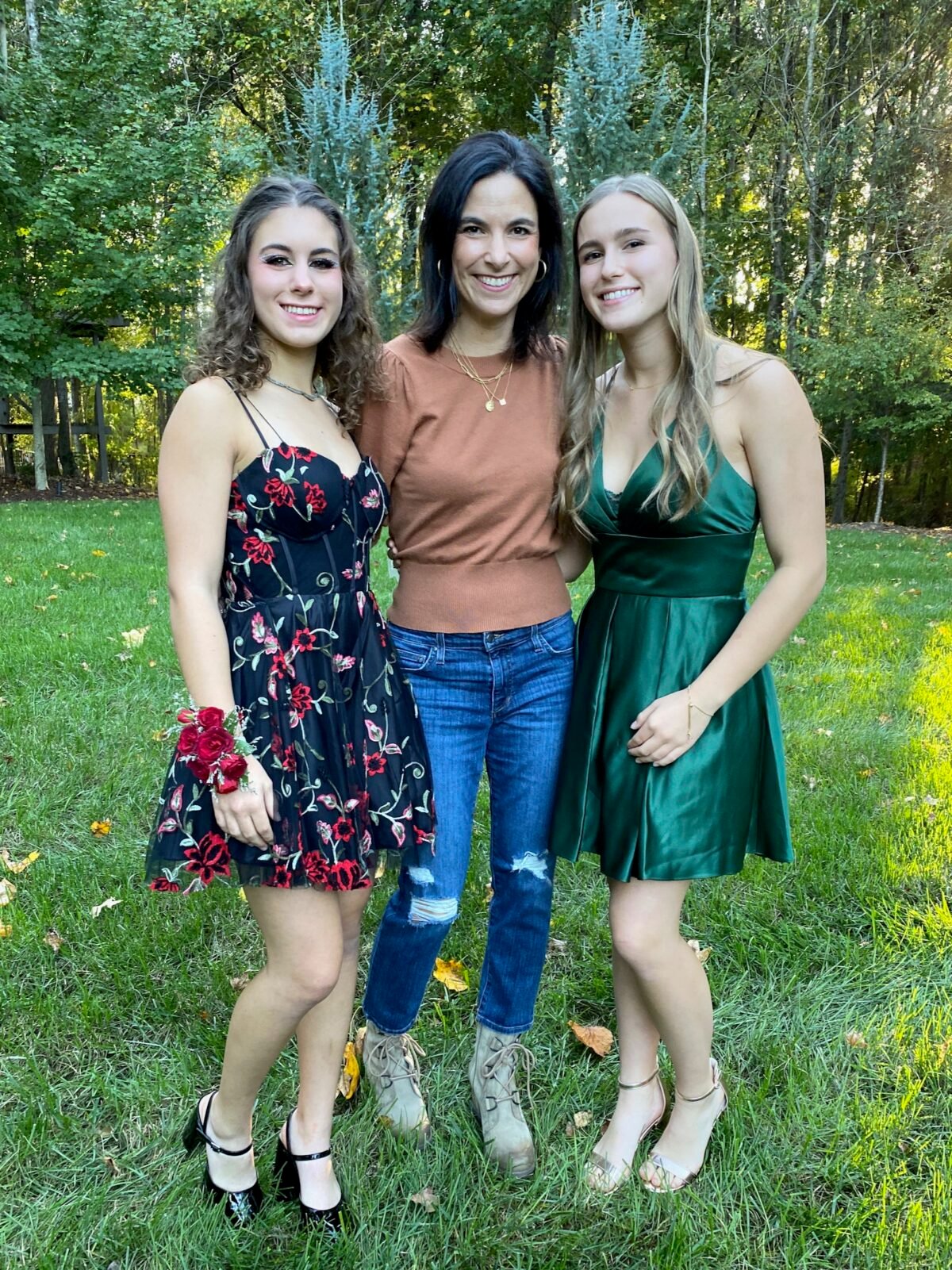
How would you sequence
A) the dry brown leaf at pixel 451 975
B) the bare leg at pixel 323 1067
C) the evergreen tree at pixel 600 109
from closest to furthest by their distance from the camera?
the bare leg at pixel 323 1067, the dry brown leaf at pixel 451 975, the evergreen tree at pixel 600 109

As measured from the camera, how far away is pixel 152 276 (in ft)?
48.4

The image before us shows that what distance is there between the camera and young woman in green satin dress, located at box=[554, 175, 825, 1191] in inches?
74.8

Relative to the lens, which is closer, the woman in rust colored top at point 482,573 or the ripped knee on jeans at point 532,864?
the woman in rust colored top at point 482,573

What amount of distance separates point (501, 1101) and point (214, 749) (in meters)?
1.23

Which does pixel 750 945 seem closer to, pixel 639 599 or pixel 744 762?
pixel 744 762

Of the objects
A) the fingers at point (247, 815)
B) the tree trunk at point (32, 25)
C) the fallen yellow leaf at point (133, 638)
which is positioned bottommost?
the fallen yellow leaf at point (133, 638)

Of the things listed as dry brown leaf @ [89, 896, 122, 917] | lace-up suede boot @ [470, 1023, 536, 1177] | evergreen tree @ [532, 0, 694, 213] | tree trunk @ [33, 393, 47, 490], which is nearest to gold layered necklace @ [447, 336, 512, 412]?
lace-up suede boot @ [470, 1023, 536, 1177]

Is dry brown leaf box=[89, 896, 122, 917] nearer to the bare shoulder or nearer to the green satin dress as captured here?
the green satin dress

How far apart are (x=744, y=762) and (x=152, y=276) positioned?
15.3m

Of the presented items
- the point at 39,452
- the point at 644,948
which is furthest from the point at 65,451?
the point at 644,948

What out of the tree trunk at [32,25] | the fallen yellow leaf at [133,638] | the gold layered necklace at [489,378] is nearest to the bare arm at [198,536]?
the gold layered necklace at [489,378]

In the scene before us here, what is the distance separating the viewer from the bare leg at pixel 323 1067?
1.96 meters

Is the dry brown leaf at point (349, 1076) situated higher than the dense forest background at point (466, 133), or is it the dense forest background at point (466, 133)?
the dense forest background at point (466, 133)

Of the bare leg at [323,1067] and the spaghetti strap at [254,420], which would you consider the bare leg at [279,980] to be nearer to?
the bare leg at [323,1067]
